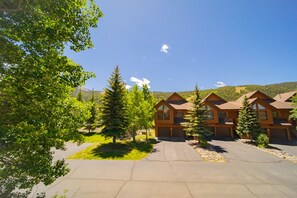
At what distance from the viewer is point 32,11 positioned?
388cm

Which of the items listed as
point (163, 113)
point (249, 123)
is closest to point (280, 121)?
point (249, 123)

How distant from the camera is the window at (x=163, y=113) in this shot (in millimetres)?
31672

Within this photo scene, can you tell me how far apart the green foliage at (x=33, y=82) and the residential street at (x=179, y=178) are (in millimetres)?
7657

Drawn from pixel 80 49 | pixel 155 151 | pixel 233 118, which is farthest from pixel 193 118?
pixel 80 49

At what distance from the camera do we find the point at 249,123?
2636cm

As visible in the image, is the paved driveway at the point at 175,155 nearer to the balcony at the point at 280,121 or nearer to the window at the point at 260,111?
the window at the point at 260,111

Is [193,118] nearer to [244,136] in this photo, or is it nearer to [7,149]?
[244,136]

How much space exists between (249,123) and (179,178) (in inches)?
810

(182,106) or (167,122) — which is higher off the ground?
(182,106)

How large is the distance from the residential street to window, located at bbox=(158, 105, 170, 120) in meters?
13.5

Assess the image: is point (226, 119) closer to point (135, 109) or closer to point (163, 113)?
point (163, 113)

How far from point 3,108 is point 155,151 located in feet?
63.2

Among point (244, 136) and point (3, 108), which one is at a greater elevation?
point (3, 108)

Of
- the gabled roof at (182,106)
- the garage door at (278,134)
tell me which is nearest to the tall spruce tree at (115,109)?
the gabled roof at (182,106)
